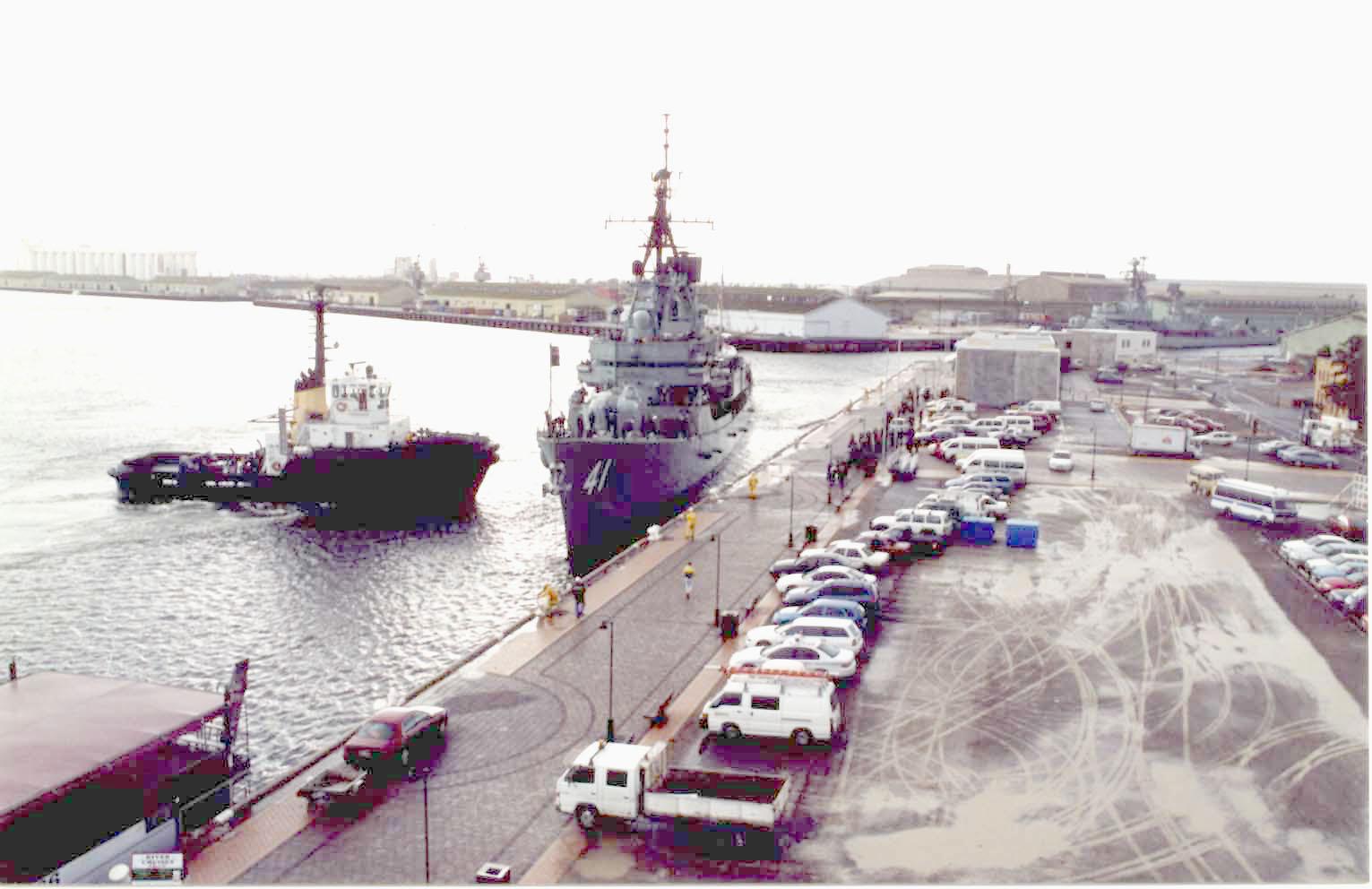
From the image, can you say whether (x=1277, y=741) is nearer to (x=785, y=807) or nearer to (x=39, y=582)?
(x=785, y=807)

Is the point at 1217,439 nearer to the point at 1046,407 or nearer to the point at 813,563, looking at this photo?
the point at 1046,407

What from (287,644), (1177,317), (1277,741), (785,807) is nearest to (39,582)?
(287,644)

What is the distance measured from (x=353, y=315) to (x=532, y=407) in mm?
112569

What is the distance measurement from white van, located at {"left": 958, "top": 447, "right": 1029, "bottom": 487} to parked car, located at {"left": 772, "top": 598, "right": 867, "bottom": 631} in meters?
15.0

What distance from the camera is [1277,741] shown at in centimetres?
1387

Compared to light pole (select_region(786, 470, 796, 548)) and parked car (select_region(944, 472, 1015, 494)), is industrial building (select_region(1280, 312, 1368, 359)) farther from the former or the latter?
light pole (select_region(786, 470, 796, 548))

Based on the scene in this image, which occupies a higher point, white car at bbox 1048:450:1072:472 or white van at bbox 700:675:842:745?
white car at bbox 1048:450:1072:472

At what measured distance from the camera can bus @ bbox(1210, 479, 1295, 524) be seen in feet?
87.7

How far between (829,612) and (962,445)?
2030cm

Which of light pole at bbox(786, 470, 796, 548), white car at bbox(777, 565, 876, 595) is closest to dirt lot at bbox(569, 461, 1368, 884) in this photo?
white car at bbox(777, 565, 876, 595)

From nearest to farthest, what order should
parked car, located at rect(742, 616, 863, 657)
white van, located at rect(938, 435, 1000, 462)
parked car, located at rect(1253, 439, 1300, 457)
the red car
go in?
the red car
parked car, located at rect(742, 616, 863, 657)
white van, located at rect(938, 435, 1000, 462)
parked car, located at rect(1253, 439, 1300, 457)

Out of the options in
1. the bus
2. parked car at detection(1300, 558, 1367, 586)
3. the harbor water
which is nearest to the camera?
the harbor water

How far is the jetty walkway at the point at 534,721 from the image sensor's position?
10844 millimetres

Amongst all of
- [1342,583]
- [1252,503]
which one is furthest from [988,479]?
[1342,583]
